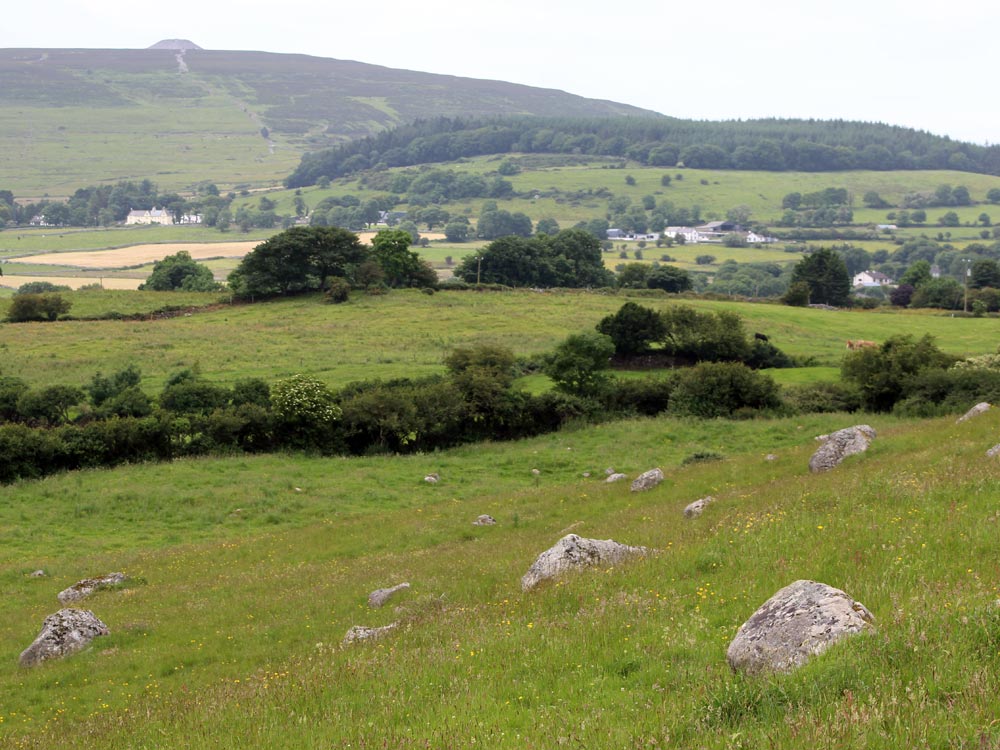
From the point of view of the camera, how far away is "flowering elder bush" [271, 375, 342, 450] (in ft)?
163

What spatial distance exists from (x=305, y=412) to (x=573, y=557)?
110ft

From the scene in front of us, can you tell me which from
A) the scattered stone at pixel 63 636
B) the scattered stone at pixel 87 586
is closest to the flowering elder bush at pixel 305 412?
the scattered stone at pixel 87 586

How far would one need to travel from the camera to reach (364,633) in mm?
16750

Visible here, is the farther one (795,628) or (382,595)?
(382,595)

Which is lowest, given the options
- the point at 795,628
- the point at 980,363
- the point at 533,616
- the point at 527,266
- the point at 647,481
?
the point at 647,481

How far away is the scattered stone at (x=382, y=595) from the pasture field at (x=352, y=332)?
142ft

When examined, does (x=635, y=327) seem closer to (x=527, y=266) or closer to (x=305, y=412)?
(x=305, y=412)

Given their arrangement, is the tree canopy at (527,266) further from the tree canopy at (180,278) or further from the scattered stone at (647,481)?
the scattered stone at (647,481)

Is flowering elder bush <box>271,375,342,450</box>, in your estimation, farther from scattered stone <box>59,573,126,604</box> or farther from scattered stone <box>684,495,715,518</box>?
scattered stone <box>684,495,715,518</box>

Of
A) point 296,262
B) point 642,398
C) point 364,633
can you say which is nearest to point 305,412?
point 642,398

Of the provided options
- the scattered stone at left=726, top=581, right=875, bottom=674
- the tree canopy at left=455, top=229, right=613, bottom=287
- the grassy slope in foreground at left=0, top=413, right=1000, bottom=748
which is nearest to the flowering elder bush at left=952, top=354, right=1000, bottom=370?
the grassy slope in foreground at left=0, top=413, right=1000, bottom=748

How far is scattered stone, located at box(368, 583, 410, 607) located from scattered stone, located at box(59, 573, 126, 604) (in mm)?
9380

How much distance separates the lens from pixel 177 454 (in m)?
48.1

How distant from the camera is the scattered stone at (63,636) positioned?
63.8ft
